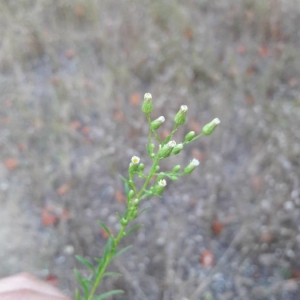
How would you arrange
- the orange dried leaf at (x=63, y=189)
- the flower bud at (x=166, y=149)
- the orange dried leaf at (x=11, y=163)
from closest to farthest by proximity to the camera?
the flower bud at (x=166, y=149)
the orange dried leaf at (x=63, y=189)
the orange dried leaf at (x=11, y=163)

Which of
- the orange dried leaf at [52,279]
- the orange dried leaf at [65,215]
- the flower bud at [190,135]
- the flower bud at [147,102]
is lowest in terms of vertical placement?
the flower bud at [190,135]

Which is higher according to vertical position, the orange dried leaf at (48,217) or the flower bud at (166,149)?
the orange dried leaf at (48,217)

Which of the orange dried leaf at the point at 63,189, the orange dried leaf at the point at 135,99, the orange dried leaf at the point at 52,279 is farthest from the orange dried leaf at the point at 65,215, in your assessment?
the orange dried leaf at the point at 135,99

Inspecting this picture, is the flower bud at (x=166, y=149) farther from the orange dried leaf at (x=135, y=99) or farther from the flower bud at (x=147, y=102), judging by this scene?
the orange dried leaf at (x=135, y=99)

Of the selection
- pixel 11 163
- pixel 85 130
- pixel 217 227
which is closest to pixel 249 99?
pixel 217 227

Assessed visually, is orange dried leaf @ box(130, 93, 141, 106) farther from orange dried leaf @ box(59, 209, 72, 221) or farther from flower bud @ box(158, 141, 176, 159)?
flower bud @ box(158, 141, 176, 159)
